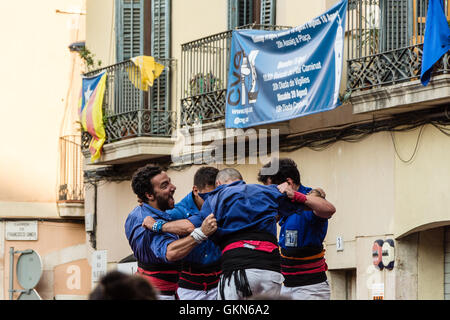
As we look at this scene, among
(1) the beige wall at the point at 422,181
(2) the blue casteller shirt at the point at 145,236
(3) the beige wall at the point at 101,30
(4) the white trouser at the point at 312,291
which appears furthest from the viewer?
(3) the beige wall at the point at 101,30

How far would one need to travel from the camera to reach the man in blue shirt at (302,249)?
977cm

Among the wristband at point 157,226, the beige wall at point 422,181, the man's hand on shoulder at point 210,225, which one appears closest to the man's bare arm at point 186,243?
the man's hand on shoulder at point 210,225

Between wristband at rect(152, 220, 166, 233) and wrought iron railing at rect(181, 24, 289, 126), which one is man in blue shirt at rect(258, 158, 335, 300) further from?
wrought iron railing at rect(181, 24, 289, 126)

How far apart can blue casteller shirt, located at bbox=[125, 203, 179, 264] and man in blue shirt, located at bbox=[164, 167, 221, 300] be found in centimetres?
61

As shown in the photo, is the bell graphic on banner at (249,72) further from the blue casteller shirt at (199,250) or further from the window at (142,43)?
the blue casteller shirt at (199,250)

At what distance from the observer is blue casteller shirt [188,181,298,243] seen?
8305 millimetres

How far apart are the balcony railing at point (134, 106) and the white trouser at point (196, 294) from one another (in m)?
8.70

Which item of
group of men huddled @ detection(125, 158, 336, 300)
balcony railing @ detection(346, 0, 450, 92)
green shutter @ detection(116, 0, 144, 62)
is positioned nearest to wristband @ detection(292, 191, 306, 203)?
group of men huddled @ detection(125, 158, 336, 300)

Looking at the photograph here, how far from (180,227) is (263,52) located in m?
7.24

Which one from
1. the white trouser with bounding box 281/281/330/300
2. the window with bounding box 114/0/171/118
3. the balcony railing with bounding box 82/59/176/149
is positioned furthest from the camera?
the window with bounding box 114/0/171/118

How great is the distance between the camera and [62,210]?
23.4m

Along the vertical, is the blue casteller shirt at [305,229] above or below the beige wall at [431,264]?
above

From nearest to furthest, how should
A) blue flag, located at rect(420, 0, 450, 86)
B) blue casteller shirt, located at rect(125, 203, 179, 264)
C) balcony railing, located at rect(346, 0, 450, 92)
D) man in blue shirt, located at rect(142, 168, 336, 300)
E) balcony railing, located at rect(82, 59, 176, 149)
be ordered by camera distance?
man in blue shirt, located at rect(142, 168, 336, 300), blue casteller shirt, located at rect(125, 203, 179, 264), blue flag, located at rect(420, 0, 450, 86), balcony railing, located at rect(346, 0, 450, 92), balcony railing, located at rect(82, 59, 176, 149)

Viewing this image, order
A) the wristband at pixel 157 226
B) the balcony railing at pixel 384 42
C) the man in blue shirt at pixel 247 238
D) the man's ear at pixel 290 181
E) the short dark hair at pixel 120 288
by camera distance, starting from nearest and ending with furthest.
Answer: the short dark hair at pixel 120 288 < the man in blue shirt at pixel 247 238 < the wristband at pixel 157 226 < the man's ear at pixel 290 181 < the balcony railing at pixel 384 42
